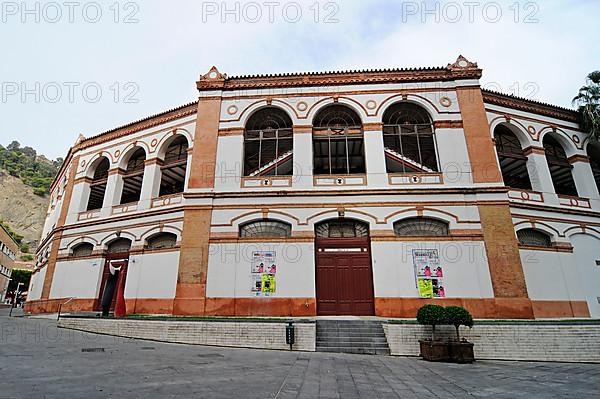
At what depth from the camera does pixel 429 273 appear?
495 inches

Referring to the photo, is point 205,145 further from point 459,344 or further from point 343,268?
point 459,344

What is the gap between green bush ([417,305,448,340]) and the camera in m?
8.94

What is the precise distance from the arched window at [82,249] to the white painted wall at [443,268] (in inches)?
575

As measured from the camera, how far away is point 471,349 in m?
8.82

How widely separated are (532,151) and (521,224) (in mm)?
4055

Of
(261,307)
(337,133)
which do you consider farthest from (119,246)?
(337,133)

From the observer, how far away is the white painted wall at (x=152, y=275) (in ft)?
47.0

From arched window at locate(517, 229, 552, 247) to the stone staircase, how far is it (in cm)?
841

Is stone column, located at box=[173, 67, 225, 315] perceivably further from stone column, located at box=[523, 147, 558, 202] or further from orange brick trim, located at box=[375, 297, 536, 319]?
stone column, located at box=[523, 147, 558, 202]

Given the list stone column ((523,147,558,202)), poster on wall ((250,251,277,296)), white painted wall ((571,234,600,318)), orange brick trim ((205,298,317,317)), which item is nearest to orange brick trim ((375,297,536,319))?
orange brick trim ((205,298,317,317))

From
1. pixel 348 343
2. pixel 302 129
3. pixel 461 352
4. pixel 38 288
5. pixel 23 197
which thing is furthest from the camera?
pixel 23 197

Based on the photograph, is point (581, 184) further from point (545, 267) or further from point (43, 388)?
point (43, 388)

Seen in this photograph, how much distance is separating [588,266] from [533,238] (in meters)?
2.70

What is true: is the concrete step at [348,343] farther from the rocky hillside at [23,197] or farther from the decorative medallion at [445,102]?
the rocky hillside at [23,197]
